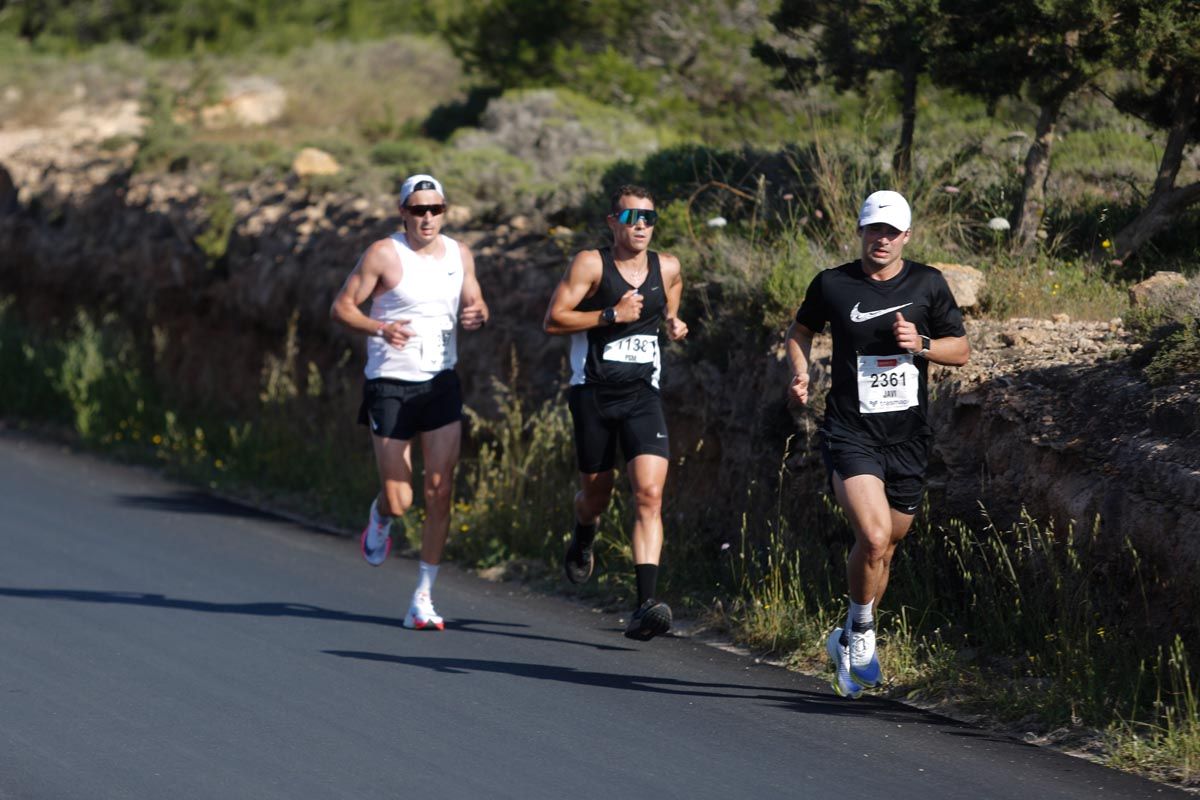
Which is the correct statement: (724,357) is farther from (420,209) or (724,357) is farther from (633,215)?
(420,209)

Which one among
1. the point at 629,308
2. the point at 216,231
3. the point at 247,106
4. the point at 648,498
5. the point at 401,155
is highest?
the point at 247,106

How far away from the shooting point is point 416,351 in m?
8.85

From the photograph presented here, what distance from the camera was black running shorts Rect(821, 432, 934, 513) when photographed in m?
7.11

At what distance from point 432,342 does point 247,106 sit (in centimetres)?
1727

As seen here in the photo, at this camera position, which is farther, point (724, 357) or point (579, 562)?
point (724, 357)

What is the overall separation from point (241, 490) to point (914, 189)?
622 cm

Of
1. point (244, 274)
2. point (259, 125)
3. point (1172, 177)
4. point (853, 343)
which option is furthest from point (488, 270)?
point (259, 125)

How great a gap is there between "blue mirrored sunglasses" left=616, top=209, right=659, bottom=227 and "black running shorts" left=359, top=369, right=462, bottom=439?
1356 mm

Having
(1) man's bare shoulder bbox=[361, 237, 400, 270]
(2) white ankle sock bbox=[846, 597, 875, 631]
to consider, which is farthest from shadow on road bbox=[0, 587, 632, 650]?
(2) white ankle sock bbox=[846, 597, 875, 631]

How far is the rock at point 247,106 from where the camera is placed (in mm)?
23719

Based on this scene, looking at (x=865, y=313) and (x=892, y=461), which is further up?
(x=865, y=313)

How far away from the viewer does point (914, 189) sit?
35.5ft

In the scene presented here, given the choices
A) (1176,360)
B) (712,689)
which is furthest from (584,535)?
(1176,360)

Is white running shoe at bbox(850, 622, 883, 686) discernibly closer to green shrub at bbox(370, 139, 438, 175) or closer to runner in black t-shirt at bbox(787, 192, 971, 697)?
runner in black t-shirt at bbox(787, 192, 971, 697)
